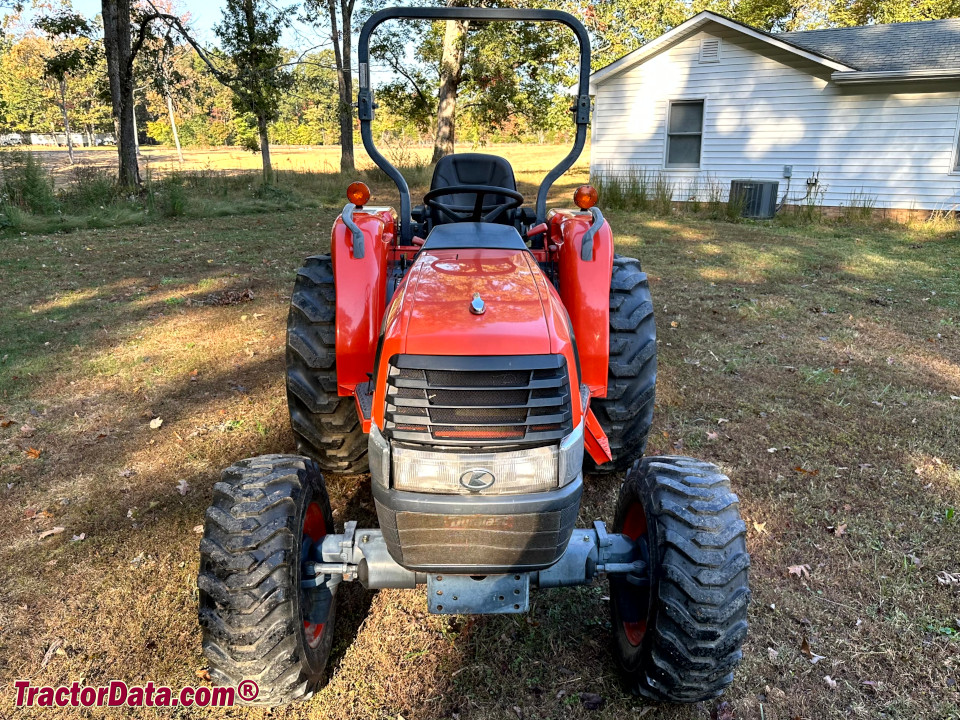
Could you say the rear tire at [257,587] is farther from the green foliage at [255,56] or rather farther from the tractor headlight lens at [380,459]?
the green foliage at [255,56]

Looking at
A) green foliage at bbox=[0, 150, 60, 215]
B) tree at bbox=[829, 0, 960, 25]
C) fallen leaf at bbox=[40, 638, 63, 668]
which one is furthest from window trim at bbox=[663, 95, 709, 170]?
tree at bbox=[829, 0, 960, 25]

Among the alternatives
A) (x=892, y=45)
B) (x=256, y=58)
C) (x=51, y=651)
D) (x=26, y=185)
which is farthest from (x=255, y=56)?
(x=51, y=651)

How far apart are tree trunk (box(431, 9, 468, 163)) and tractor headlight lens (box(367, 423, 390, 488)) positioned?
16.5 meters

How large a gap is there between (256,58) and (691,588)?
17920mm

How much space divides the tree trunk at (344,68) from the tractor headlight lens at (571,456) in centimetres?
1877

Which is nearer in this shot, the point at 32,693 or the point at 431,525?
the point at 431,525

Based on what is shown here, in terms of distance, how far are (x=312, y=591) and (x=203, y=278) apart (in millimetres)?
Result: 6168

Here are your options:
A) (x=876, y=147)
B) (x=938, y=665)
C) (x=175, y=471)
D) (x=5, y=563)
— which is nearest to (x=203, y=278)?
(x=175, y=471)

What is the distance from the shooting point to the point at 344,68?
20438 millimetres

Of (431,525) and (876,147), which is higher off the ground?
(876,147)

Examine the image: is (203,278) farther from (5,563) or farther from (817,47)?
(817,47)

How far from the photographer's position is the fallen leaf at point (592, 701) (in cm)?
228

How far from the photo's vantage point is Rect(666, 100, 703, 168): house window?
45.8 ft

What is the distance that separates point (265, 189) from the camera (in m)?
14.6
